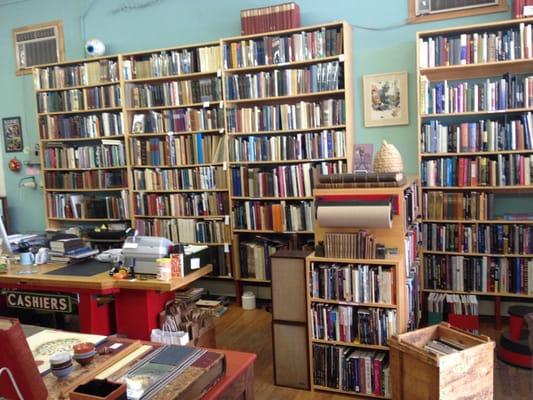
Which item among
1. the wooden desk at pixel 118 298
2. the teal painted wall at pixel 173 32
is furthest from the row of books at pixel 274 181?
the wooden desk at pixel 118 298

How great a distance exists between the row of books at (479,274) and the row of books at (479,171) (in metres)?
0.61

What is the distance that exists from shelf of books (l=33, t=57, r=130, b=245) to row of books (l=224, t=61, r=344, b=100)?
131cm

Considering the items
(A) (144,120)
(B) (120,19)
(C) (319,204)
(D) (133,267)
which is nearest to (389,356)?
(C) (319,204)

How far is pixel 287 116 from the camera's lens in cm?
427

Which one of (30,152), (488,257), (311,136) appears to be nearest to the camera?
(488,257)

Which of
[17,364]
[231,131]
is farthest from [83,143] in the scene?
[17,364]

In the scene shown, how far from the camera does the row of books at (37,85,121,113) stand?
4.91 meters

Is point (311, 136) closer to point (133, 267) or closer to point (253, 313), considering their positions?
point (253, 313)

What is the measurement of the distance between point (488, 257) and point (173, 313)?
8.32 feet

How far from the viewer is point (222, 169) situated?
4.55 meters

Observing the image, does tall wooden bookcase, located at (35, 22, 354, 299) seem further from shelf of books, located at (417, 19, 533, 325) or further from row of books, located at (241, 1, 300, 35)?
shelf of books, located at (417, 19, 533, 325)

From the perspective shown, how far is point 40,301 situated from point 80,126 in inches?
103

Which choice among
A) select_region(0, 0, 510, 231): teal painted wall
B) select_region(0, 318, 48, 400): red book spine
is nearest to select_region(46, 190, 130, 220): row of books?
select_region(0, 0, 510, 231): teal painted wall

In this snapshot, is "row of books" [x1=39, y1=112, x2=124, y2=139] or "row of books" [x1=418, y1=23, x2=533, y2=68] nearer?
"row of books" [x1=418, y1=23, x2=533, y2=68]
